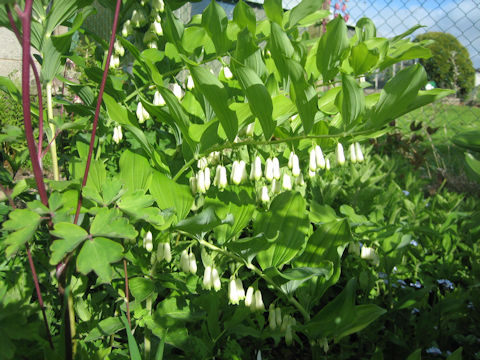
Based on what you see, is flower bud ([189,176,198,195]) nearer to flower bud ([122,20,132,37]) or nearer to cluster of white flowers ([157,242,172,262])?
cluster of white flowers ([157,242,172,262])

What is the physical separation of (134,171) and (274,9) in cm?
64

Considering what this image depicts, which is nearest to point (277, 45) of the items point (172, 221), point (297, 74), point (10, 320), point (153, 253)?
point (297, 74)

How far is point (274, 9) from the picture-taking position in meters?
1.16

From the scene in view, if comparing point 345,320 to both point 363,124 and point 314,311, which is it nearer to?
point 363,124

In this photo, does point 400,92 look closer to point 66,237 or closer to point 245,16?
point 245,16

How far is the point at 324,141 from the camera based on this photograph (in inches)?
43.9

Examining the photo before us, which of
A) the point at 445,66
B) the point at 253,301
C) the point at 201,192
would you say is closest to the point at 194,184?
the point at 201,192

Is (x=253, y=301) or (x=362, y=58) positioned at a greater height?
(x=362, y=58)

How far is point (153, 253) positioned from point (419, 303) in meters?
1.07

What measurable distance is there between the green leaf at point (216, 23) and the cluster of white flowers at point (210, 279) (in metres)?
0.67

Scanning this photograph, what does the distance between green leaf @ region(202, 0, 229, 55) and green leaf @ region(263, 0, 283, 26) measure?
0.13 meters

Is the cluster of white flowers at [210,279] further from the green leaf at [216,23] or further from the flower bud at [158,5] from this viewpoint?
the flower bud at [158,5]

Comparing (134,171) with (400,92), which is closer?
(400,92)

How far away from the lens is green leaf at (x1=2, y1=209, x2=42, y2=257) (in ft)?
2.33
